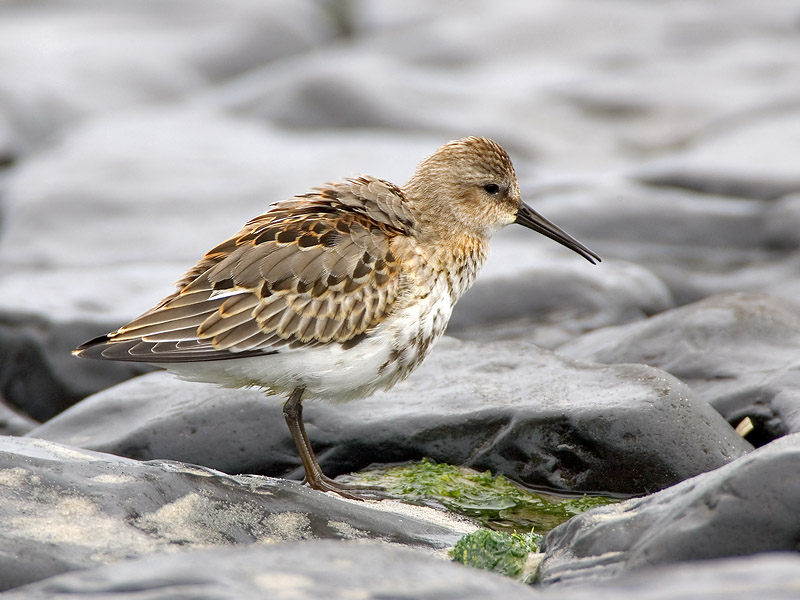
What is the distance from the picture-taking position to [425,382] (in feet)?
19.9

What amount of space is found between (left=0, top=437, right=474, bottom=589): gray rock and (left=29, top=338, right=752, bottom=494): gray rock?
0.83 m

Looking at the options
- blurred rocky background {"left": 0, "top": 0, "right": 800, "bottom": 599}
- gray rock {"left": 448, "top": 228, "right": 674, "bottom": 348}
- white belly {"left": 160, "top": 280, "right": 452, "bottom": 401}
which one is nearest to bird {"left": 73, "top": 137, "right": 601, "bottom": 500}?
white belly {"left": 160, "top": 280, "right": 452, "bottom": 401}

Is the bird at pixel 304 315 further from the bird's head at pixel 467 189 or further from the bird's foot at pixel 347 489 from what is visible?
the bird's head at pixel 467 189

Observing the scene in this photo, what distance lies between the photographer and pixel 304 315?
5.20 m

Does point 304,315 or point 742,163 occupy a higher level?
point 742,163

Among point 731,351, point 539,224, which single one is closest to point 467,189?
point 539,224

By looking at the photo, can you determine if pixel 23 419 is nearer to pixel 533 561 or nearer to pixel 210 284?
pixel 210 284

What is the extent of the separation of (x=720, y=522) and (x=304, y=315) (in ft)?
7.71

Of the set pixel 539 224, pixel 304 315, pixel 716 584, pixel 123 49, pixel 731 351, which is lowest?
pixel 716 584

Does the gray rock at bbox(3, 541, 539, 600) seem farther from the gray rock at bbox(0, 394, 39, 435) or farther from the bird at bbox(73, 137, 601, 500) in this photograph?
the gray rock at bbox(0, 394, 39, 435)

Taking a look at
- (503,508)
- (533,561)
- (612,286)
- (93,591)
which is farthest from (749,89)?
(93,591)

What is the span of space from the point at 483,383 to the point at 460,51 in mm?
9569

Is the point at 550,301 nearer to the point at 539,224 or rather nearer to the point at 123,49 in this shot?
the point at 539,224

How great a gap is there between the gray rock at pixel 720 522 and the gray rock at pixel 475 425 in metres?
1.42
